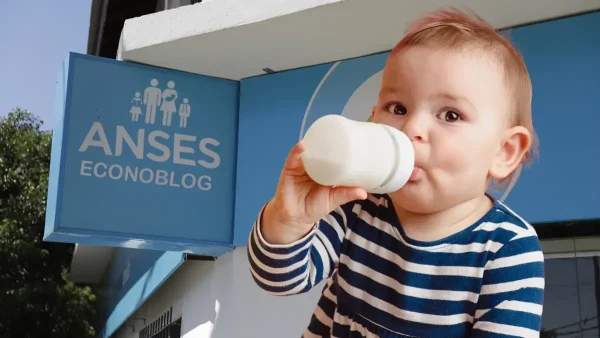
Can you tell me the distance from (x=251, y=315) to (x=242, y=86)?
3.50 feet

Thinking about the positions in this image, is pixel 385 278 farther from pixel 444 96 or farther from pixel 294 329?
pixel 294 329

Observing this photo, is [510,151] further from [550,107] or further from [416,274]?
[550,107]

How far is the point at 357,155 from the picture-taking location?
893mm

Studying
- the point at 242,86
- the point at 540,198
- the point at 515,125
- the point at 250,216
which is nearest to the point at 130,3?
the point at 242,86

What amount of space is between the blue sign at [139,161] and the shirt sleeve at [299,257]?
6.59ft

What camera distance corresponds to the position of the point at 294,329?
309 cm

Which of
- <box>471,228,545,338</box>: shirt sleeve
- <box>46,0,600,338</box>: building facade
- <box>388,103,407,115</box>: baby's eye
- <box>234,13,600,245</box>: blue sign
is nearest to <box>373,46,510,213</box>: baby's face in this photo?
<box>388,103,407,115</box>: baby's eye

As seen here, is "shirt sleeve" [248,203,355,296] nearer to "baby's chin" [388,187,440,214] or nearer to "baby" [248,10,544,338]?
"baby" [248,10,544,338]

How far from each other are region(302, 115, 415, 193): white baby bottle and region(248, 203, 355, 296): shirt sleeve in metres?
0.19

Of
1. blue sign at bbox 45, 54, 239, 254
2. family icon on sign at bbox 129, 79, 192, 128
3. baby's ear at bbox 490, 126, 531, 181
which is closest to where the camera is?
baby's ear at bbox 490, 126, 531, 181

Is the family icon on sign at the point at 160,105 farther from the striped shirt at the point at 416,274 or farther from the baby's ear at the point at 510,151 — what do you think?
the baby's ear at the point at 510,151

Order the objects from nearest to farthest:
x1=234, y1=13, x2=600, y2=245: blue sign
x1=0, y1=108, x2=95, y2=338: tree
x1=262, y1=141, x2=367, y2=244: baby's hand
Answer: x1=262, y1=141, x2=367, y2=244: baby's hand < x1=234, y1=13, x2=600, y2=245: blue sign < x1=0, y1=108, x2=95, y2=338: tree

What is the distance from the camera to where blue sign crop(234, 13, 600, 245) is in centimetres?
238

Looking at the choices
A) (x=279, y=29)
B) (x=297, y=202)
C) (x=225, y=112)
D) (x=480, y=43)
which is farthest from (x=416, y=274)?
(x=225, y=112)
